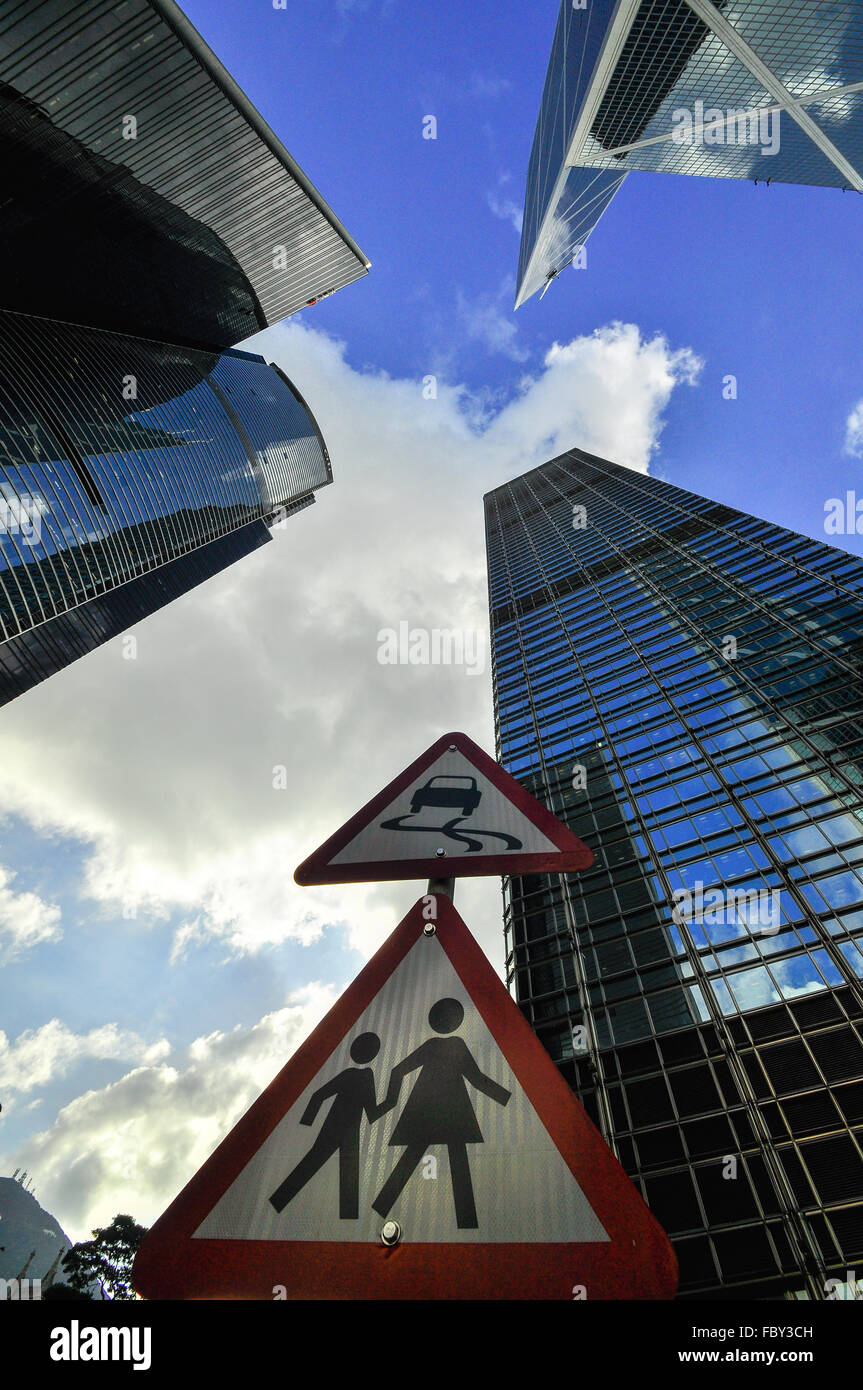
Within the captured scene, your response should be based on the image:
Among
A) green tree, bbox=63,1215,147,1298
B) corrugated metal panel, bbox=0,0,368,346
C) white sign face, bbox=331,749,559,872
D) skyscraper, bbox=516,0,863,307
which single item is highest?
corrugated metal panel, bbox=0,0,368,346

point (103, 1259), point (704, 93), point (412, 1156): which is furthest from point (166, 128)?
point (103, 1259)

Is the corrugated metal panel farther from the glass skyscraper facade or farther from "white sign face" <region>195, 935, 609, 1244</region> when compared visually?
"white sign face" <region>195, 935, 609, 1244</region>

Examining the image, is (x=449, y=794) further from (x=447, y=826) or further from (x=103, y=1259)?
(x=103, y=1259)

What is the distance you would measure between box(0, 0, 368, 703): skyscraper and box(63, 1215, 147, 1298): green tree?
133ft

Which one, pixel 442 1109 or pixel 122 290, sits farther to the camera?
pixel 122 290

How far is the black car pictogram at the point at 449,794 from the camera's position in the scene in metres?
2.94

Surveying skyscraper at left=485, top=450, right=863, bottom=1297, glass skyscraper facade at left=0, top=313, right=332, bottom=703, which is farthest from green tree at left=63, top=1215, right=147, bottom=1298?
glass skyscraper facade at left=0, top=313, right=332, bottom=703

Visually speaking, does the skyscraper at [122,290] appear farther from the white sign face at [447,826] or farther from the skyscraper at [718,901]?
the white sign face at [447,826]

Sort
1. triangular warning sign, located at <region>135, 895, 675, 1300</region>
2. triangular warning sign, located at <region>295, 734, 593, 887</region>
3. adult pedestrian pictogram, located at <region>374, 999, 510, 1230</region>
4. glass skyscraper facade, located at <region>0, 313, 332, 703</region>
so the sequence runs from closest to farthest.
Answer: triangular warning sign, located at <region>135, 895, 675, 1300</region>, adult pedestrian pictogram, located at <region>374, 999, 510, 1230</region>, triangular warning sign, located at <region>295, 734, 593, 887</region>, glass skyscraper facade, located at <region>0, 313, 332, 703</region>

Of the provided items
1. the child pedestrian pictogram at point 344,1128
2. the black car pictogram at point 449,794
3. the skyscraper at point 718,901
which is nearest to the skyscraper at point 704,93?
the skyscraper at point 718,901

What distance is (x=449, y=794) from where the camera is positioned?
3021mm

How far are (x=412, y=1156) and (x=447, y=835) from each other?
118cm

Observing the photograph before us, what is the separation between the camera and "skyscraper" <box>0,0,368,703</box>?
47625 mm

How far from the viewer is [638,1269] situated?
1.46 meters
